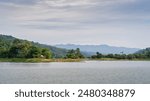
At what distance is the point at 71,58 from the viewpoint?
76.8m

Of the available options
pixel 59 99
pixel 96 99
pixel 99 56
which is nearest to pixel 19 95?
pixel 59 99

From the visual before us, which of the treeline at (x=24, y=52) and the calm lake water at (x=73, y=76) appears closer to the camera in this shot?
the calm lake water at (x=73, y=76)

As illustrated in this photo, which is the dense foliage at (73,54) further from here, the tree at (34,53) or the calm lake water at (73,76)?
the calm lake water at (73,76)

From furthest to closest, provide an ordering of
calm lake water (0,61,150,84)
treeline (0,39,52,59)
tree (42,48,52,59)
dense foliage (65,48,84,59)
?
dense foliage (65,48,84,59)
tree (42,48,52,59)
treeline (0,39,52,59)
calm lake water (0,61,150,84)

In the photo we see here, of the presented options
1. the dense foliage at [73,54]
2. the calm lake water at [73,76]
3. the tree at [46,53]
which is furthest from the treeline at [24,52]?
the calm lake water at [73,76]

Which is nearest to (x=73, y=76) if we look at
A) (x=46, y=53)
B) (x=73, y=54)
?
(x=46, y=53)

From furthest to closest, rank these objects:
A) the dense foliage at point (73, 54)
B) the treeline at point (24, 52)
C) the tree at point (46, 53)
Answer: the dense foliage at point (73, 54), the tree at point (46, 53), the treeline at point (24, 52)

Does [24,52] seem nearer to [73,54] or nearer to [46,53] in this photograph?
[46,53]

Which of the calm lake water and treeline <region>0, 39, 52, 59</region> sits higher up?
treeline <region>0, 39, 52, 59</region>

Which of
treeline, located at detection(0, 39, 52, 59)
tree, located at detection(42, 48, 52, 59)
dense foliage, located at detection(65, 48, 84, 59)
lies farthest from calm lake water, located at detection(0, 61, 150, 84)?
dense foliage, located at detection(65, 48, 84, 59)

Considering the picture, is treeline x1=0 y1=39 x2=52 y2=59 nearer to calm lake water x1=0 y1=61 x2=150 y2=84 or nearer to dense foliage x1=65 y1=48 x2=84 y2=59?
dense foliage x1=65 y1=48 x2=84 y2=59

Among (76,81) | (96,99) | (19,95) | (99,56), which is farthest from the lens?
(99,56)

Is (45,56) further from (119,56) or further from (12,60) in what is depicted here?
(119,56)

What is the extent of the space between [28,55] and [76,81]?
40.4 m
